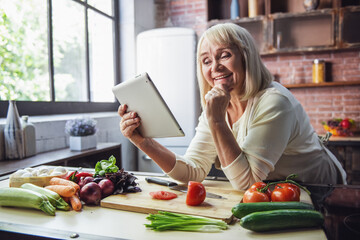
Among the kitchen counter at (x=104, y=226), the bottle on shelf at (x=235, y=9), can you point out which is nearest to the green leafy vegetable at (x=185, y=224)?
the kitchen counter at (x=104, y=226)

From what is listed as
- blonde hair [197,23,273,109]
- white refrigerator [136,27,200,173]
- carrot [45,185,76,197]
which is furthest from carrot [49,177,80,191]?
white refrigerator [136,27,200,173]

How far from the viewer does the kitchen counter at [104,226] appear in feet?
2.65

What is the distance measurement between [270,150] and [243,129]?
0.69 feet

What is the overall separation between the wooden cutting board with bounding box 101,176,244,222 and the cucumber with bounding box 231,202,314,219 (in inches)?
1.4

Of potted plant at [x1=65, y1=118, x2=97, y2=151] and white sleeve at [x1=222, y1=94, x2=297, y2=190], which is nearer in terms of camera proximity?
white sleeve at [x1=222, y1=94, x2=297, y2=190]

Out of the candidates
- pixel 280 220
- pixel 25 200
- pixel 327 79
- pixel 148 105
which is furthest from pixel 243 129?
pixel 327 79

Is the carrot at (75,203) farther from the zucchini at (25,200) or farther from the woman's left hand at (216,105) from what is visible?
the woman's left hand at (216,105)

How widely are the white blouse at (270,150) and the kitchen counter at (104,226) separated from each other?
24 centimetres

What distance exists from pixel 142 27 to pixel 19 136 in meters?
2.55

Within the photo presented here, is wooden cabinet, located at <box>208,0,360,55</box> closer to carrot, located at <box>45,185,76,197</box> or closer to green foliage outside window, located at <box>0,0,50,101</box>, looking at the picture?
green foliage outside window, located at <box>0,0,50,101</box>

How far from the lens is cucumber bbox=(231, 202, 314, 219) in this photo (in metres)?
0.88

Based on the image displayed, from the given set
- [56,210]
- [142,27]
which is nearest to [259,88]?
[56,210]

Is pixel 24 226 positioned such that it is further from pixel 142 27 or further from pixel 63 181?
pixel 142 27

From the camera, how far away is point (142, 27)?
4055 millimetres
